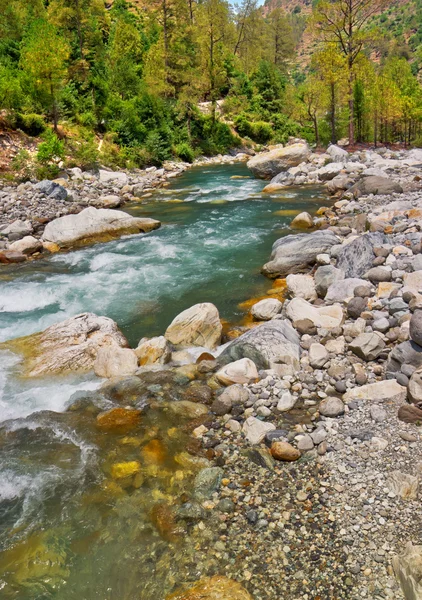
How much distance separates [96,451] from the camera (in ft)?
16.8

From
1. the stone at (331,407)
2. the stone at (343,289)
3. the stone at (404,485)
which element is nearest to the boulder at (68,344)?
the stone at (331,407)

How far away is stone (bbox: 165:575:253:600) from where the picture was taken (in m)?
3.31

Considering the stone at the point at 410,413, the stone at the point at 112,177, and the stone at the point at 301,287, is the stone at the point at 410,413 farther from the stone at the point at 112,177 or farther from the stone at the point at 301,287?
the stone at the point at 112,177

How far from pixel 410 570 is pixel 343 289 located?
5646mm

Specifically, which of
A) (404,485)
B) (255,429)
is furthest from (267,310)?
(404,485)

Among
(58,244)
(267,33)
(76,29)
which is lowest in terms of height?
(58,244)

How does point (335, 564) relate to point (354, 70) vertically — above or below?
below

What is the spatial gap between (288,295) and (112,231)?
25.3ft

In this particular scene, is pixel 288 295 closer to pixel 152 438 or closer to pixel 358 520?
pixel 152 438

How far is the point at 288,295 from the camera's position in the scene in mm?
9094

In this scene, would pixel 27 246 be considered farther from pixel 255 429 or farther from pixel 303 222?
pixel 255 429

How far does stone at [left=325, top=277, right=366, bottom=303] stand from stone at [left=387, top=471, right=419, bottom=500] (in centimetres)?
430

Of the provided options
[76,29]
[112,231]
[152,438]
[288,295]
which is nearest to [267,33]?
[76,29]

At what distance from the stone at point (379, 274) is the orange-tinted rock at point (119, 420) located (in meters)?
5.32
